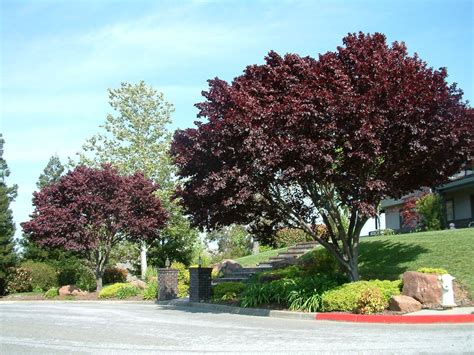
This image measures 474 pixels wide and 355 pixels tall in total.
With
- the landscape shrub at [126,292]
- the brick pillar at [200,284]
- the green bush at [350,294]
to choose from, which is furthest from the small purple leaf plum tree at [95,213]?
the green bush at [350,294]

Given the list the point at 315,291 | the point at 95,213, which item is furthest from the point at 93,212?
the point at 315,291

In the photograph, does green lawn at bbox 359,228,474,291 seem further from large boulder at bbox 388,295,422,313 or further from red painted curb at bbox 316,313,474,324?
red painted curb at bbox 316,313,474,324

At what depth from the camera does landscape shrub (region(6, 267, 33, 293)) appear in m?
30.4

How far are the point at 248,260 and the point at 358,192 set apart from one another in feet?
43.4

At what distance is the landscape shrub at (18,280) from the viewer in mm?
30394

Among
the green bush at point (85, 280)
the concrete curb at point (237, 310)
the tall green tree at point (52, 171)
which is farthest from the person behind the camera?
the tall green tree at point (52, 171)

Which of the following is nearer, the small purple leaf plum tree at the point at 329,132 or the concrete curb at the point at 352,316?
the concrete curb at the point at 352,316

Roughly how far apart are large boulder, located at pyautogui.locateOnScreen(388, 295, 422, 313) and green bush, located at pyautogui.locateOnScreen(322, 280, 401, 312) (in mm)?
296

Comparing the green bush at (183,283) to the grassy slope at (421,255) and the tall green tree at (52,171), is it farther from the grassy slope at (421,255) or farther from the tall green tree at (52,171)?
the tall green tree at (52,171)

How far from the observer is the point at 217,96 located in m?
15.4

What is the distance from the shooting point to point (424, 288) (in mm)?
13711

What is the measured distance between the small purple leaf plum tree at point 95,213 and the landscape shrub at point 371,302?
15.0 meters

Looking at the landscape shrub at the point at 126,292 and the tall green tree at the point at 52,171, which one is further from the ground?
the tall green tree at the point at 52,171

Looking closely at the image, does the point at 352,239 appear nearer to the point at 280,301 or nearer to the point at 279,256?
the point at 280,301
